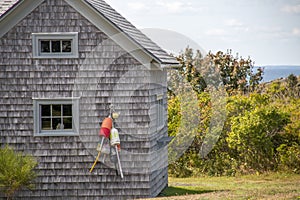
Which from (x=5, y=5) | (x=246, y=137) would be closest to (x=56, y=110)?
(x=5, y=5)

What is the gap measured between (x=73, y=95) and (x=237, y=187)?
517cm

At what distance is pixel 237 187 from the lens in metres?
17.0

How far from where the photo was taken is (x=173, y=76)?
3225 centimetres

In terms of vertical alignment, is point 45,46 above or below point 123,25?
below

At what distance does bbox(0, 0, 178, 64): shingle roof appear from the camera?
46.1ft

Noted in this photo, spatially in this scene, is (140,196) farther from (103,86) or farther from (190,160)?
(190,160)

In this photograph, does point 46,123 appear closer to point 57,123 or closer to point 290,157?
point 57,123

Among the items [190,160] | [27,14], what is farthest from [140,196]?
[190,160]

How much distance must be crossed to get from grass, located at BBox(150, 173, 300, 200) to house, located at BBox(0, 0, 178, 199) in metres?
1.44

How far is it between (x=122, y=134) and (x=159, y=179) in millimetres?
2180

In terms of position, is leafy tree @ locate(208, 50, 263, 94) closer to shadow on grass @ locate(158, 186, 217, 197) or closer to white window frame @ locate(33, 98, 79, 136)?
shadow on grass @ locate(158, 186, 217, 197)

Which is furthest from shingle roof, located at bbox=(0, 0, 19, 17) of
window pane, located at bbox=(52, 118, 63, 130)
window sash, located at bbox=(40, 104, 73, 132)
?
window pane, located at bbox=(52, 118, 63, 130)

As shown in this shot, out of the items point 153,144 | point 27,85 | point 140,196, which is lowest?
point 140,196

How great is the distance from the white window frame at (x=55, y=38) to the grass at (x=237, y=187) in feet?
12.1
